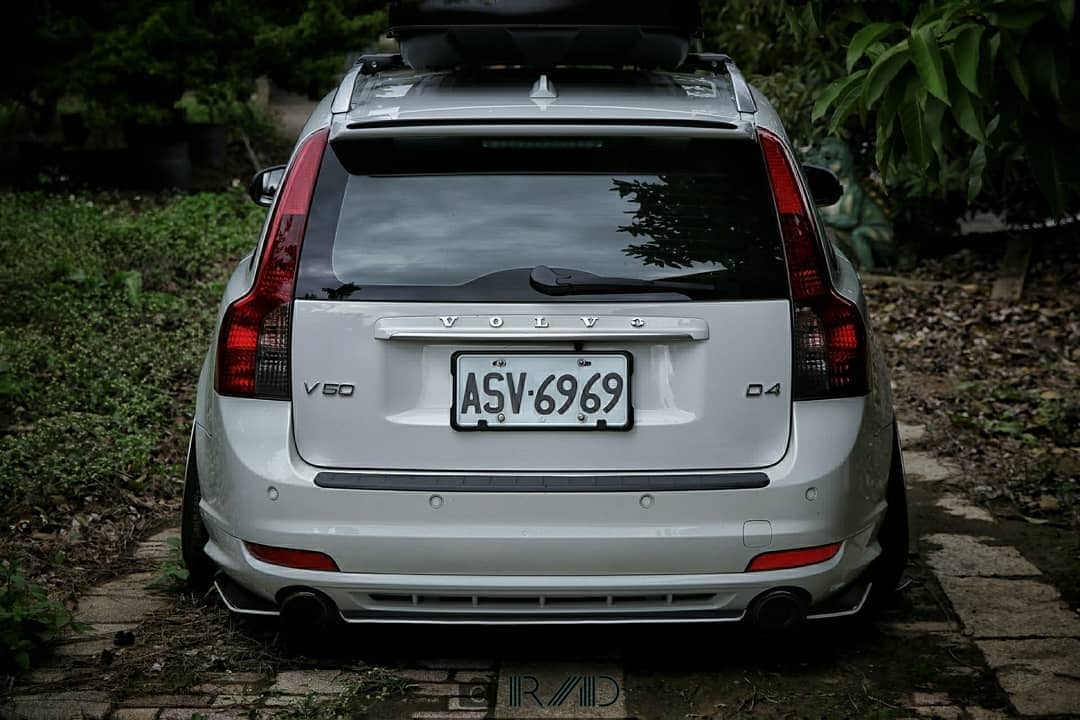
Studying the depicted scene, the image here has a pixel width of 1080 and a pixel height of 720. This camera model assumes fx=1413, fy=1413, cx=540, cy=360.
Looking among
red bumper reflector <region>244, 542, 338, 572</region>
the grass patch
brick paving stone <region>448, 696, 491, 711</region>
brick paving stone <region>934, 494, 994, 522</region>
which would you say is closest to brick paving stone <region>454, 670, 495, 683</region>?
brick paving stone <region>448, 696, 491, 711</region>

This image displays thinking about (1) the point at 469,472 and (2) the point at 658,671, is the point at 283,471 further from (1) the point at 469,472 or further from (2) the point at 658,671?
(2) the point at 658,671

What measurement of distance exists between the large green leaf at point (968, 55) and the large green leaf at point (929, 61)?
30 millimetres

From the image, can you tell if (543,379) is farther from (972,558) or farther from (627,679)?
(972,558)

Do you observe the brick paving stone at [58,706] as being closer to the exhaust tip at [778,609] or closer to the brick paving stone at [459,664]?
the brick paving stone at [459,664]

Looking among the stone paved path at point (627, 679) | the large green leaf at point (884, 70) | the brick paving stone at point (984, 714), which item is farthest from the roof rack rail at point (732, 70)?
the brick paving stone at point (984, 714)

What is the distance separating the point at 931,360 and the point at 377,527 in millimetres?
5594

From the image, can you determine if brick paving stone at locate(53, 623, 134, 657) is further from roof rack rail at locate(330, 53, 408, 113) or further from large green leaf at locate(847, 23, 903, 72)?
large green leaf at locate(847, 23, 903, 72)

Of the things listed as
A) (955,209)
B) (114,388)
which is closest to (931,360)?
(955,209)

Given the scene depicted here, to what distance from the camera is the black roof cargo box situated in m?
3.85

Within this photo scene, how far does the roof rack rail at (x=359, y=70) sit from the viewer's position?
3.76 meters

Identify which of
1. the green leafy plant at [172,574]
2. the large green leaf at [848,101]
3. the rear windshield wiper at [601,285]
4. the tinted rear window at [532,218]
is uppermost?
the large green leaf at [848,101]

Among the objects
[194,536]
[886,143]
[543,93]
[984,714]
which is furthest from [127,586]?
[886,143]

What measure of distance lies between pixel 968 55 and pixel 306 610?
203 cm

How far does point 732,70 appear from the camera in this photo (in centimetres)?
422
